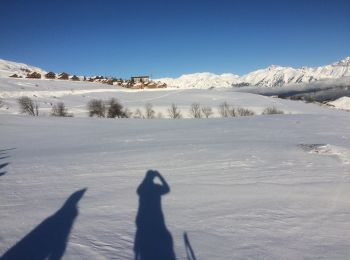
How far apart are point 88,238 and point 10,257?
A: 1.46 metres

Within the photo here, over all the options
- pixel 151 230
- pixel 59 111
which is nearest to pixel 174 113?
pixel 59 111

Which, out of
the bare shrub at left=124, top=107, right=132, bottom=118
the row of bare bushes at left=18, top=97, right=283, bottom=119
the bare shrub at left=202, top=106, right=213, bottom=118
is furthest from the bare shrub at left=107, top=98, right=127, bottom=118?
the bare shrub at left=202, top=106, right=213, bottom=118

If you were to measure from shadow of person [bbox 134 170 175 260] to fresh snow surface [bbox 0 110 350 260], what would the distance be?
111 mm

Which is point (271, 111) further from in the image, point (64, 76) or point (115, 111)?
point (64, 76)

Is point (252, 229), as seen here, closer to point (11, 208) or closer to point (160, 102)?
point (11, 208)

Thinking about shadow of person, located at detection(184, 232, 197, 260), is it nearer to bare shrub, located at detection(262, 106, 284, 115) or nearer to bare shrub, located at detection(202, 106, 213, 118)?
bare shrub, located at detection(202, 106, 213, 118)

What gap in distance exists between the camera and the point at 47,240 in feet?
23.2

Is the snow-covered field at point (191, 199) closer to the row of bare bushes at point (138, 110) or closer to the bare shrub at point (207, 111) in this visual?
the row of bare bushes at point (138, 110)

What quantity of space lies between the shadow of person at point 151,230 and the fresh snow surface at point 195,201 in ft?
0.36

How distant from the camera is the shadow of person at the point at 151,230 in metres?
6.65

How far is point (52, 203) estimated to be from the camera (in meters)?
9.47

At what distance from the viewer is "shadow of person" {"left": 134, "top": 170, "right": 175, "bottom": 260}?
665 centimetres

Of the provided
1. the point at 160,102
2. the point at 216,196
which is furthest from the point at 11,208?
the point at 160,102

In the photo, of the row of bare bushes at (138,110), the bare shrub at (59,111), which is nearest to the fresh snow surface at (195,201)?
the bare shrub at (59,111)
